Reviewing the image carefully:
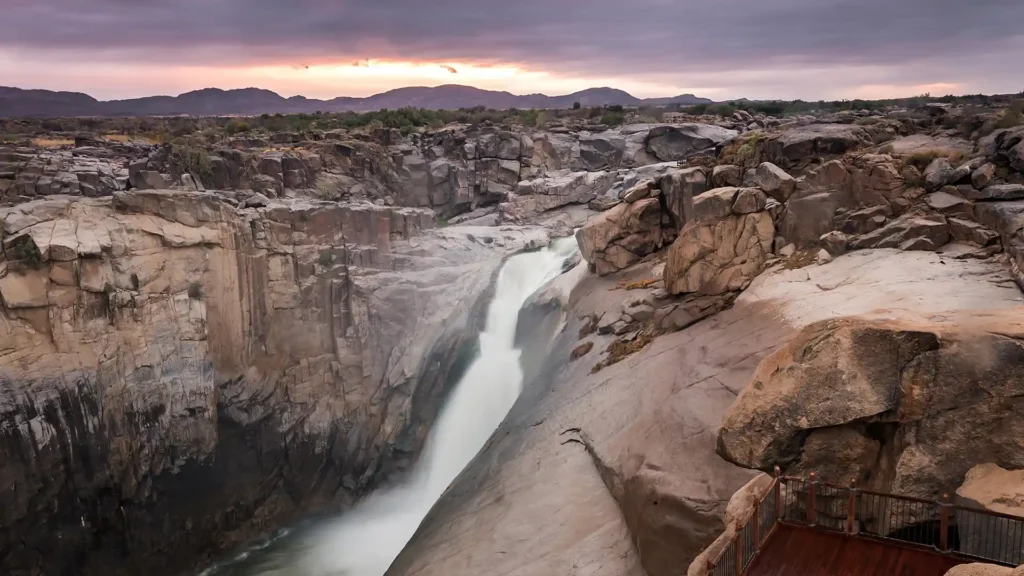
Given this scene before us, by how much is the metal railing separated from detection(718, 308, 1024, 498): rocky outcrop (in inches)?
13.0

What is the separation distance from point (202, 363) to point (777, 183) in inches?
645

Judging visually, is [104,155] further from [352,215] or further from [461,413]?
[461,413]

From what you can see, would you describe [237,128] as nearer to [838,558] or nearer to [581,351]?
[581,351]

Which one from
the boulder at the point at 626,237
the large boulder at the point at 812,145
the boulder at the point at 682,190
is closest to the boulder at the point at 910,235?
the large boulder at the point at 812,145

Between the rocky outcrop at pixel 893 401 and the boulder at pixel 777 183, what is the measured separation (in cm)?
927

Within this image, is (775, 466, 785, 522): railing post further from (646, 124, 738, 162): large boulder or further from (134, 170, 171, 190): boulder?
(646, 124, 738, 162): large boulder

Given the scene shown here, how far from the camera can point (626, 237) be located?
73.1 ft

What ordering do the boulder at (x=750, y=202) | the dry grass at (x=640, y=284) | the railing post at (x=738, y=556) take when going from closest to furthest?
the railing post at (x=738, y=556) → the boulder at (x=750, y=202) → the dry grass at (x=640, y=284)

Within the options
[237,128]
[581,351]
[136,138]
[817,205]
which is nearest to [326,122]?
[237,128]

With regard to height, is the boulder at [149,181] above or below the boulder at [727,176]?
below

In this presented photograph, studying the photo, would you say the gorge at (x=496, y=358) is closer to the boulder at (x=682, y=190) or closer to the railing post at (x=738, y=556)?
the boulder at (x=682, y=190)

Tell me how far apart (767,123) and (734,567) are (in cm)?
4469

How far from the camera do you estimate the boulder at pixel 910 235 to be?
15.1 meters

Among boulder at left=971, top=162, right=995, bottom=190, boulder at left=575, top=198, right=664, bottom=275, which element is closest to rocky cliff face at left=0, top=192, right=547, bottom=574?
boulder at left=575, top=198, right=664, bottom=275
